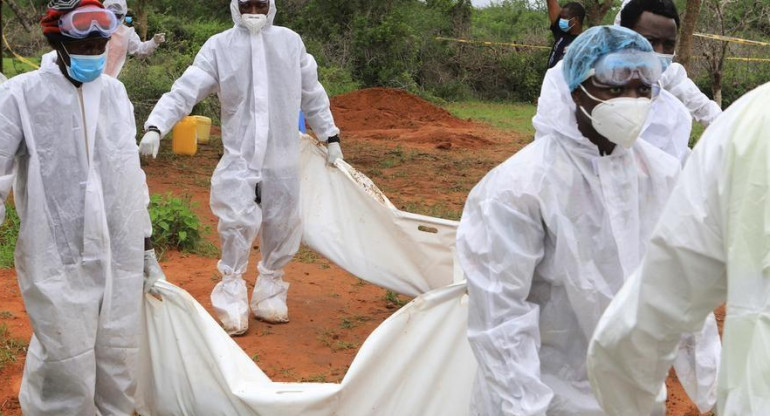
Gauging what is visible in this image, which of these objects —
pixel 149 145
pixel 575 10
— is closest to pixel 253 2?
pixel 149 145

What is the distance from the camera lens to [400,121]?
17156 mm

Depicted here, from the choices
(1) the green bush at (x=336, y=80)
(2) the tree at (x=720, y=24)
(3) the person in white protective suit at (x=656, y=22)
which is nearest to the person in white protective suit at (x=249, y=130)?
(3) the person in white protective suit at (x=656, y=22)

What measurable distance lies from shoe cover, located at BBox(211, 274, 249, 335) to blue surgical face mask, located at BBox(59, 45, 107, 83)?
2106 millimetres

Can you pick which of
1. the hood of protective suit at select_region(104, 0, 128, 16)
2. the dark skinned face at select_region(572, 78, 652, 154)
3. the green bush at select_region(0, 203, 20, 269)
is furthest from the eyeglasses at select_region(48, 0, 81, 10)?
the hood of protective suit at select_region(104, 0, 128, 16)

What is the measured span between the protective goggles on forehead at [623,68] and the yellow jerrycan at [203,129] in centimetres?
969

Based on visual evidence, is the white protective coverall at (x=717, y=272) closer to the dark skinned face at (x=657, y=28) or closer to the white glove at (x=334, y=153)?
the dark skinned face at (x=657, y=28)

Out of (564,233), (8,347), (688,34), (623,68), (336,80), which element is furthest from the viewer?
(336,80)

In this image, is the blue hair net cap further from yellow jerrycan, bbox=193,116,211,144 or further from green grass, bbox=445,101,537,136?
green grass, bbox=445,101,537,136

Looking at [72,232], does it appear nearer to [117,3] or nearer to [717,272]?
[717,272]

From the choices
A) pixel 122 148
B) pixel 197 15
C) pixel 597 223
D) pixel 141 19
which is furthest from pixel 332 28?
pixel 597 223

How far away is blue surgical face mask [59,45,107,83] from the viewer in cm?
390

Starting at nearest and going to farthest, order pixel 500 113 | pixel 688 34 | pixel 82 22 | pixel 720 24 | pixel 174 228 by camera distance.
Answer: pixel 82 22 → pixel 174 228 → pixel 688 34 → pixel 720 24 → pixel 500 113

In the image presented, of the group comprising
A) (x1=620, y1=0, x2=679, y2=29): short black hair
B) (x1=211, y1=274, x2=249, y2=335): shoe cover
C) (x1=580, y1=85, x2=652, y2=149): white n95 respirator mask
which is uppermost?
(x1=620, y1=0, x2=679, y2=29): short black hair

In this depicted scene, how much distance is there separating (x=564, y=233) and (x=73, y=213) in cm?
198
